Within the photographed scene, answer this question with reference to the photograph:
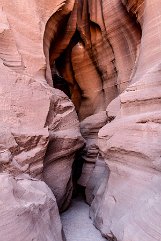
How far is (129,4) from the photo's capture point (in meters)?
5.70

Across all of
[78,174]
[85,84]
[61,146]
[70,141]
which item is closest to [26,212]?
[61,146]

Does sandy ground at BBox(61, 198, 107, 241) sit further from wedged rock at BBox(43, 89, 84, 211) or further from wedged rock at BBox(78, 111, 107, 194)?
wedged rock at BBox(78, 111, 107, 194)

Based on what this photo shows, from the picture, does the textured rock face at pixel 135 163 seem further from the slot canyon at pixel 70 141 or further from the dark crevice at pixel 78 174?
the dark crevice at pixel 78 174

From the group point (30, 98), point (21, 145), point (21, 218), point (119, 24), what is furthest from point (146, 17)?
point (21, 218)

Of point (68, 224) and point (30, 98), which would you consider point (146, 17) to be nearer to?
point (30, 98)

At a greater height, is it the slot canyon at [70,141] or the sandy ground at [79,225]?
the slot canyon at [70,141]

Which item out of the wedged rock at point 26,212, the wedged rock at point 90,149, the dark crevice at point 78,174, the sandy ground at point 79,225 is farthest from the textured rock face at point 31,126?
the dark crevice at point 78,174

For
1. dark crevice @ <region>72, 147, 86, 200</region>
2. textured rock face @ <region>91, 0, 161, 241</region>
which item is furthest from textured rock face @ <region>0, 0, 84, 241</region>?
dark crevice @ <region>72, 147, 86, 200</region>

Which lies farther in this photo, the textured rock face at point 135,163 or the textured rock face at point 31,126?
the textured rock face at point 31,126

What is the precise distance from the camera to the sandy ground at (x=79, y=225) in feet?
11.1

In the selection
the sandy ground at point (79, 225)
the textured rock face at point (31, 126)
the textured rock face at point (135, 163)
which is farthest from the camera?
the sandy ground at point (79, 225)

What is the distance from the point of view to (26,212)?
8.24ft

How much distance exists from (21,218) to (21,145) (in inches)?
45.4

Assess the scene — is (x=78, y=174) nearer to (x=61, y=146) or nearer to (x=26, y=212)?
(x=61, y=146)
